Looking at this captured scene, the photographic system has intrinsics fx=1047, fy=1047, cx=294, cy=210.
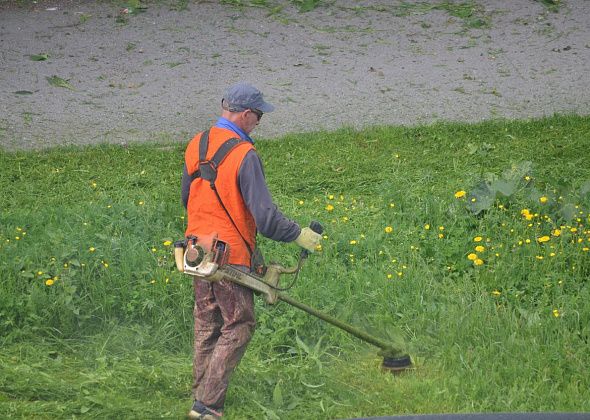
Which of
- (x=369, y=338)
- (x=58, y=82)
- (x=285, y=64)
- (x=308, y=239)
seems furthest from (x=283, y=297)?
(x=58, y=82)

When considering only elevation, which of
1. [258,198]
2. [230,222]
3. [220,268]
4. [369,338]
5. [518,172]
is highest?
[258,198]

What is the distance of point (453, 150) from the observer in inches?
296

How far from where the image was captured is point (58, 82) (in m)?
8.84

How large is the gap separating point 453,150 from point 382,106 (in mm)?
1013

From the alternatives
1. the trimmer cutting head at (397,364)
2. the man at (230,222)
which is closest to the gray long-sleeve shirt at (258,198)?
the man at (230,222)

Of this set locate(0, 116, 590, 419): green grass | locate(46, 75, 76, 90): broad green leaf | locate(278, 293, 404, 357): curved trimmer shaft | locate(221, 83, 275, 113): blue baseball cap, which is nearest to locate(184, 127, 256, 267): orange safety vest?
locate(221, 83, 275, 113): blue baseball cap

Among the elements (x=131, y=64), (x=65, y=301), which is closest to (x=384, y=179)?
(x=65, y=301)

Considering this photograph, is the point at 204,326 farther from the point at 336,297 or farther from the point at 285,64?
the point at 285,64

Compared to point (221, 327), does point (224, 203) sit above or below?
above

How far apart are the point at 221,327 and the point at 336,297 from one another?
3.45ft

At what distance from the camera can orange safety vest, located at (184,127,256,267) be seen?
429 centimetres

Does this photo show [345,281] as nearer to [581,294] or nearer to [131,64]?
[581,294]

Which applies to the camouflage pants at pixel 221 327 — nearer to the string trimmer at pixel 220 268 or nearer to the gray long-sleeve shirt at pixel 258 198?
the string trimmer at pixel 220 268

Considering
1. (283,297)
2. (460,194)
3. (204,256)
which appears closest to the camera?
(204,256)
